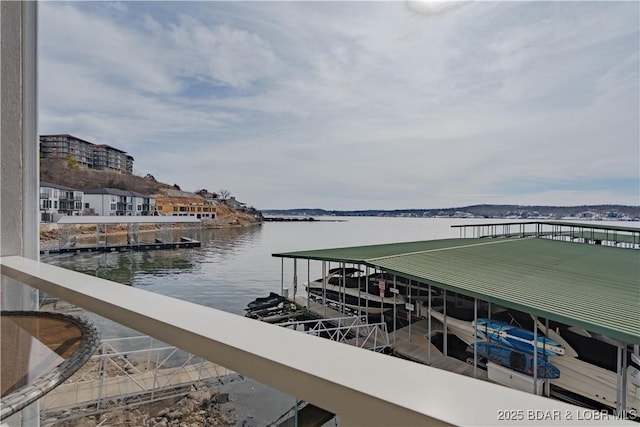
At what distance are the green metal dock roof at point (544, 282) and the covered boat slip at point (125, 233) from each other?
91.0 inches

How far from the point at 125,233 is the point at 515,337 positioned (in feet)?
13.7

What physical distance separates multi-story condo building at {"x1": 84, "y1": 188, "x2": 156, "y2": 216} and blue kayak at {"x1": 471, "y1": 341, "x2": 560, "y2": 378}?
13.0 feet

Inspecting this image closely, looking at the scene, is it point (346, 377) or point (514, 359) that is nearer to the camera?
point (346, 377)

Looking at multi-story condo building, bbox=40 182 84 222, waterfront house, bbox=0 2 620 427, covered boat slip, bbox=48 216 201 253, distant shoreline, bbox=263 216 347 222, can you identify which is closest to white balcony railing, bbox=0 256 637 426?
waterfront house, bbox=0 2 620 427

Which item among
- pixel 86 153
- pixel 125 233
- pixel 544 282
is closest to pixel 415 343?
pixel 544 282

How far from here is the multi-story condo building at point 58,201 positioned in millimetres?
1654

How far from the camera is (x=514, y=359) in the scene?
3734 mm

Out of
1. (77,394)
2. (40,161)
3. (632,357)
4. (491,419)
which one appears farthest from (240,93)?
(632,357)

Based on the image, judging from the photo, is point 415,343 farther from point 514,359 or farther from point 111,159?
point 111,159

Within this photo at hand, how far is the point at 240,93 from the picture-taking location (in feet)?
12.7

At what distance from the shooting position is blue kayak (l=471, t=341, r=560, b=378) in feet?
11.4

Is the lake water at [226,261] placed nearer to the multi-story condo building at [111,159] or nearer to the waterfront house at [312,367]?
the multi-story condo building at [111,159]

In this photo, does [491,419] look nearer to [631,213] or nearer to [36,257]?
[36,257]

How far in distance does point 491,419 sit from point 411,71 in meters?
4.43
